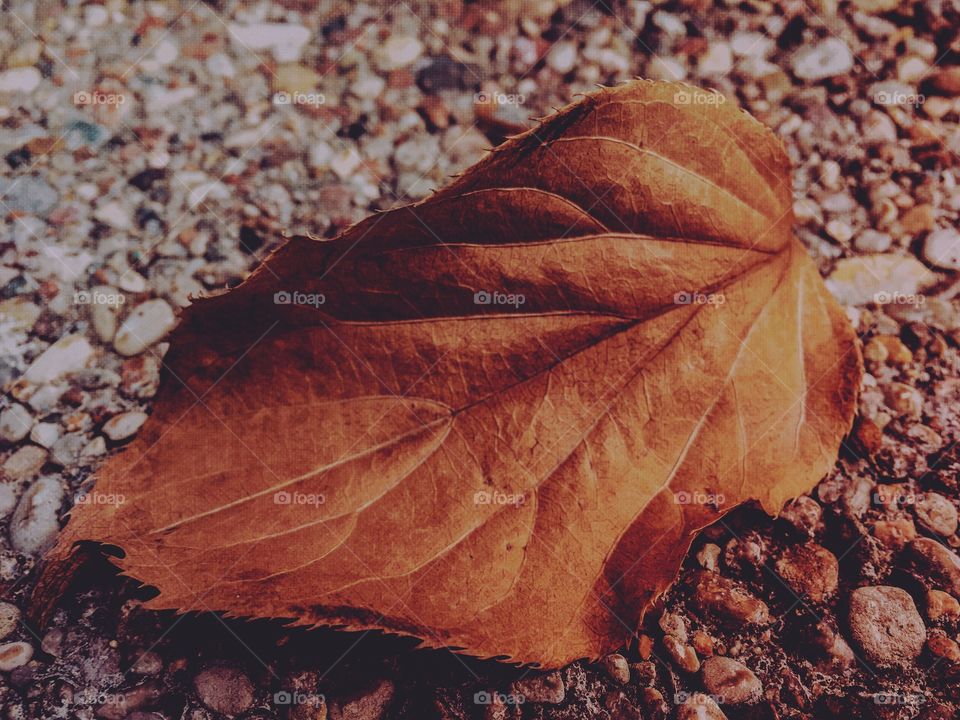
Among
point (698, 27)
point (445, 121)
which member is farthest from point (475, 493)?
point (698, 27)

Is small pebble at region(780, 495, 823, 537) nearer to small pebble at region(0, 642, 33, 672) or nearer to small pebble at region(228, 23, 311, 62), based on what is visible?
small pebble at region(0, 642, 33, 672)

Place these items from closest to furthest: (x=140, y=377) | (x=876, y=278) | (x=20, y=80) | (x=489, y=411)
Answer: (x=489, y=411) → (x=140, y=377) → (x=876, y=278) → (x=20, y=80)

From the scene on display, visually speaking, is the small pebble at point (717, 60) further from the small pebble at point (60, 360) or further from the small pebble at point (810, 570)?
the small pebble at point (60, 360)

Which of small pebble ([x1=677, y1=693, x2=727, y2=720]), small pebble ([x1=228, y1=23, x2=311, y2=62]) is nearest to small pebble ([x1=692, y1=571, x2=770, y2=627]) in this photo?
small pebble ([x1=677, y1=693, x2=727, y2=720])

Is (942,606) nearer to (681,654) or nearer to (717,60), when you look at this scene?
(681,654)

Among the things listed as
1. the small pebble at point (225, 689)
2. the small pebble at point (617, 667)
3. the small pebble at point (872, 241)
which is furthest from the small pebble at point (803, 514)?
the small pebble at point (225, 689)

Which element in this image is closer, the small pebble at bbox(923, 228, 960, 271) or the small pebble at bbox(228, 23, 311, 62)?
the small pebble at bbox(923, 228, 960, 271)

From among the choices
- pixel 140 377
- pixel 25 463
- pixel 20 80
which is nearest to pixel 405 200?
pixel 140 377
